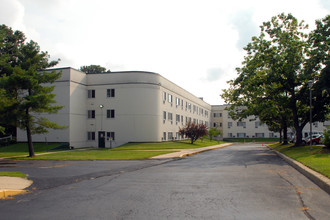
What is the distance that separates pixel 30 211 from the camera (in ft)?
23.5

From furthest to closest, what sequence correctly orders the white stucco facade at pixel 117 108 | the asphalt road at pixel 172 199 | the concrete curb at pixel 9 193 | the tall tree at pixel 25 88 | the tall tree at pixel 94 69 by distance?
1. the tall tree at pixel 94 69
2. the white stucco facade at pixel 117 108
3. the tall tree at pixel 25 88
4. the concrete curb at pixel 9 193
5. the asphalt road at pixel 172 199

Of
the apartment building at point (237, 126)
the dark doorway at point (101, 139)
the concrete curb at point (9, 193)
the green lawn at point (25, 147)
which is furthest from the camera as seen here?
the apartment building at point (237, 126)

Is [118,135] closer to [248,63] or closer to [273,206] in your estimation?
[248,63]

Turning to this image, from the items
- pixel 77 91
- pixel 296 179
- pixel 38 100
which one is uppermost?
pixel 77 91

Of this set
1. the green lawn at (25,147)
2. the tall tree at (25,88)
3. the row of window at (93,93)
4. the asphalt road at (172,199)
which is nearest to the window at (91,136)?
the row of window at (93,93)

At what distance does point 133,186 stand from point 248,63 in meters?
22.6

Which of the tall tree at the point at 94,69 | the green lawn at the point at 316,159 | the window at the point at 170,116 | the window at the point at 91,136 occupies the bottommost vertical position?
the green lawn at the point at 316,159

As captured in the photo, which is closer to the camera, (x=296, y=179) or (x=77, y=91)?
(x=296, y=179)

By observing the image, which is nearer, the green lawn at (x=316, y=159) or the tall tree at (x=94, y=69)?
the green lawn at (x=316, y=159)

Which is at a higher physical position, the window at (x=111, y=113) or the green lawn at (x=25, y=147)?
the window at (x=111, y=113)

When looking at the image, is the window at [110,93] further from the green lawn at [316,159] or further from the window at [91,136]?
the green lawn at [316,159]

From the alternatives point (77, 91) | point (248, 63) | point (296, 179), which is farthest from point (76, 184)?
→ point (77, 91)

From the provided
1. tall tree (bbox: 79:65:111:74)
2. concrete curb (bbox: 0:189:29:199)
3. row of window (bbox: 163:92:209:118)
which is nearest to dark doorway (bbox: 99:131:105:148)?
row of window (bbox: 163:92:209:118)

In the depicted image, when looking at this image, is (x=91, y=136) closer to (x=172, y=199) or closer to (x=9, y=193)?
(x=9, y=193)
